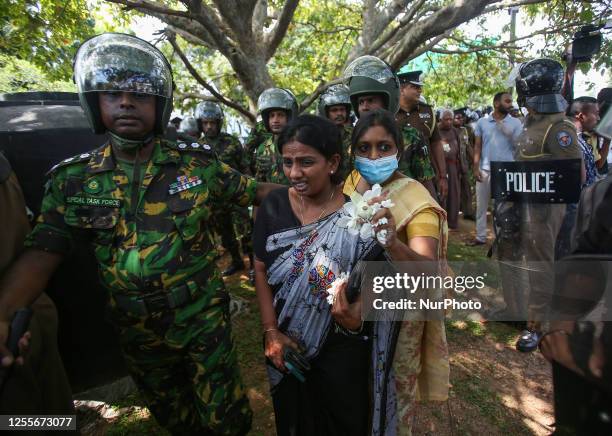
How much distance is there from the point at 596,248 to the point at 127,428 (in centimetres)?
290

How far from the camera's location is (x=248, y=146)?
16.2ft

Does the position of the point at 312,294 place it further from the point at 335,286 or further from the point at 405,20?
the point at 405,20

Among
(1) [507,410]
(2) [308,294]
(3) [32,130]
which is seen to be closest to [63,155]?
(3) [32,130]

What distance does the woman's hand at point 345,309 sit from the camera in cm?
144

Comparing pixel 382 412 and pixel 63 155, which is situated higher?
pixel 63 155

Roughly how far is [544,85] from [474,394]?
245cm

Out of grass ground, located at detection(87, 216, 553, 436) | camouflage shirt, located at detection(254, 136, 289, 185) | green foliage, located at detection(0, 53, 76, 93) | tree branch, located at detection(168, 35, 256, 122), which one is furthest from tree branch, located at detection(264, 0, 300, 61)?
green foliage, located at detection(0, 53, 76, 93)

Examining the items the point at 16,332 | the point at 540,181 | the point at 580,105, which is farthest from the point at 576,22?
the point at 16,332

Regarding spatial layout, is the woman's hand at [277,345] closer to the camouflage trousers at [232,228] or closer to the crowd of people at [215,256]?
the crowd of people at [215,256]

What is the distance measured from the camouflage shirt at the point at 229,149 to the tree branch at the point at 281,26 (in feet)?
4.12

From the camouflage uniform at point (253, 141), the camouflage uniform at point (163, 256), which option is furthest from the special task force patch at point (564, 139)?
the camouflage uniform at point (253, 141)

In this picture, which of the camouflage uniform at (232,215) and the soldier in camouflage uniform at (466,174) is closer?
the camouflage uniform at (232,215)

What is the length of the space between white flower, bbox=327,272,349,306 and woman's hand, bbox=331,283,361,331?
1cm

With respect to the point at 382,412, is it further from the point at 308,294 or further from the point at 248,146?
the point at 248,146
